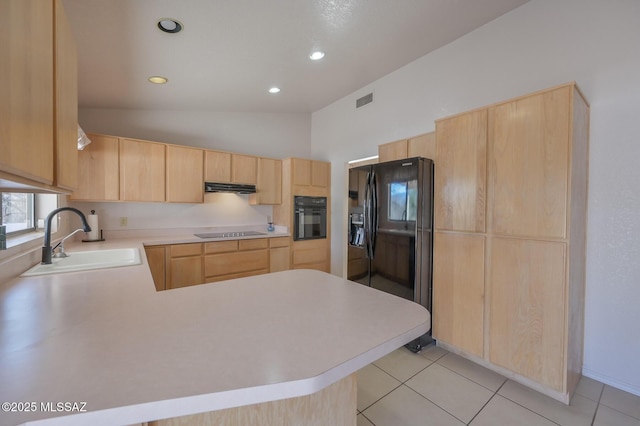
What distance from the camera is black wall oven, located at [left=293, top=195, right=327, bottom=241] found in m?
4.27

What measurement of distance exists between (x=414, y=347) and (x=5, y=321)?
8.86 feet

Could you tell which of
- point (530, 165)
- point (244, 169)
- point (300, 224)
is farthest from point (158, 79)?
point (530, 165)

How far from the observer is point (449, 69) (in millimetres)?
2887

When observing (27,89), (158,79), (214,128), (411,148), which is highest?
(158,79)

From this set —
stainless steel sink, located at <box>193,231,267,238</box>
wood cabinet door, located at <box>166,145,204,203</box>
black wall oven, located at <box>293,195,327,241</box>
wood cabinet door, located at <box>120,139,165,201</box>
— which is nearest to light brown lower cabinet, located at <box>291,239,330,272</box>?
black wall oven, located at <box>293,195,327,241</box>

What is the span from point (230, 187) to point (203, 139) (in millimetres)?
894

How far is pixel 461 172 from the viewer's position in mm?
2318

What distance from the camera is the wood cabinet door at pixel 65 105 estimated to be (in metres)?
1.00

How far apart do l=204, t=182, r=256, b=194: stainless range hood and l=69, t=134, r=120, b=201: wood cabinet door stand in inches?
40.9

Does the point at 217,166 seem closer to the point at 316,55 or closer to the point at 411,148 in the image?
the point at 316,55

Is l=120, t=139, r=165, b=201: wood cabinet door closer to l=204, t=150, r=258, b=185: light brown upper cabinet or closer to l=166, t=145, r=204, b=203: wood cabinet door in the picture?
l=166, t=145, r=204, b=203: wood cabinet door

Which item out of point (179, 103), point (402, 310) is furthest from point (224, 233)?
point (402, 310)

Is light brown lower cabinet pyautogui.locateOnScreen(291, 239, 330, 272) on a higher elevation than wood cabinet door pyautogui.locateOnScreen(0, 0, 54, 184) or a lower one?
lower

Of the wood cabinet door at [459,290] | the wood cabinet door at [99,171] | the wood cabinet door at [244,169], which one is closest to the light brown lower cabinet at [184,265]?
the wood cabinet door at [99,171]
